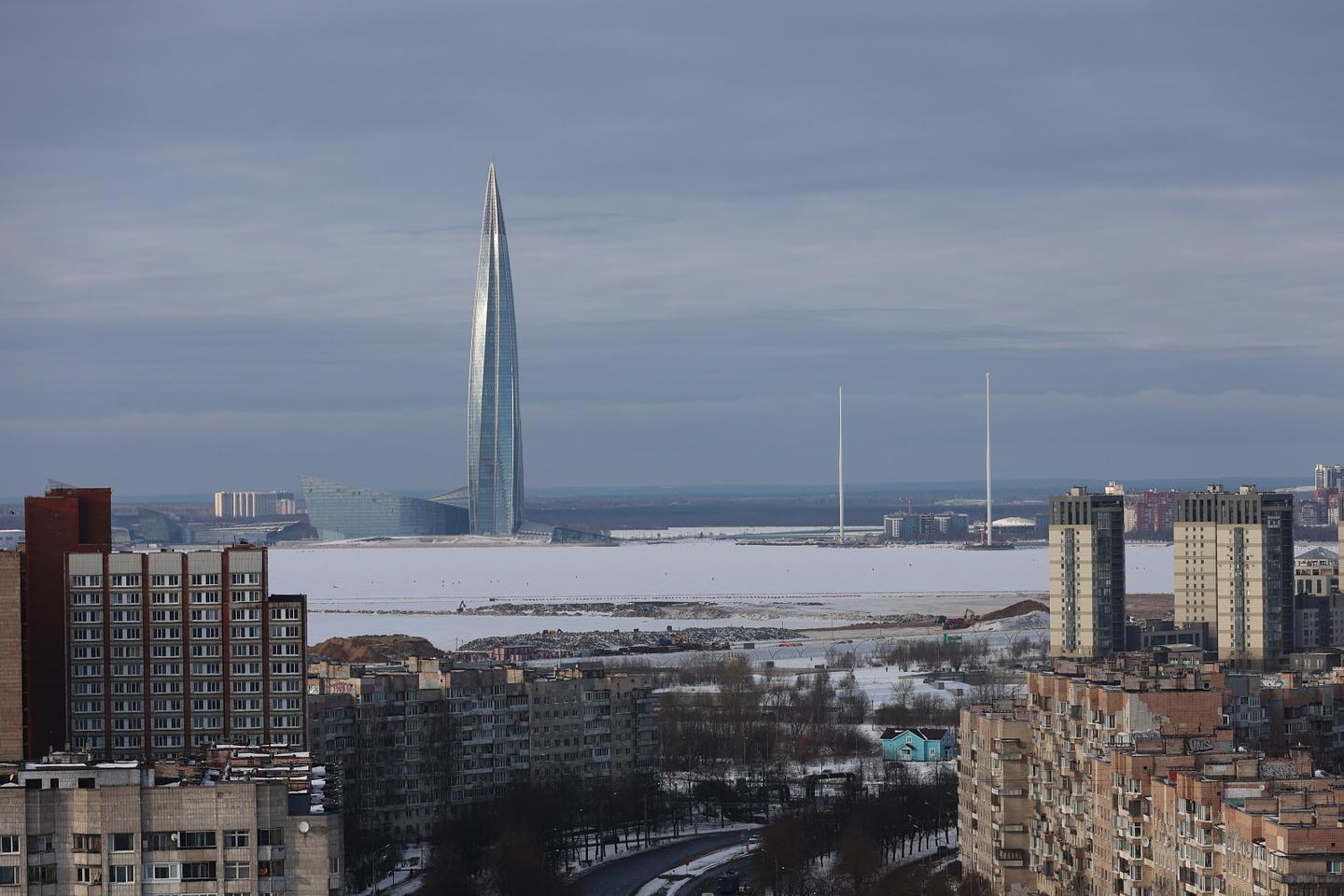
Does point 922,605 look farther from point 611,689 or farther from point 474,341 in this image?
point 474,341

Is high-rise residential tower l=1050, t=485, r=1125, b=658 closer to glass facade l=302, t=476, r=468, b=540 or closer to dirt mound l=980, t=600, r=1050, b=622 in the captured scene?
dirt mound l=980, t=600, r=1050, b=622

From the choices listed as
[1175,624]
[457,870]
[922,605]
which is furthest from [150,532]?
[457,870]

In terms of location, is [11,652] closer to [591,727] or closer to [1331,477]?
A: [591,727]

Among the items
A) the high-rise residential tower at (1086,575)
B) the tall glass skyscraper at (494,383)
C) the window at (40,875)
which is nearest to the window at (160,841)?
the window at (40,875)

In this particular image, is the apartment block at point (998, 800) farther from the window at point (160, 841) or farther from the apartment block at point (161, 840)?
the window at point (160, 841)

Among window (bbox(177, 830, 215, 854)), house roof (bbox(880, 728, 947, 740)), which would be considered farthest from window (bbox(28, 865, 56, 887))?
house roof (bbox(880, 728, 947, 740))
